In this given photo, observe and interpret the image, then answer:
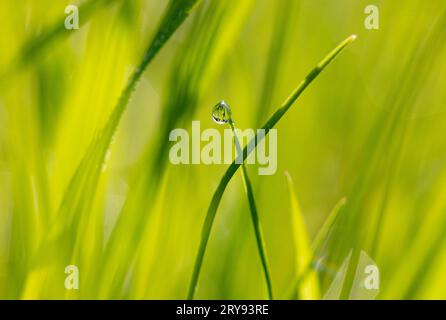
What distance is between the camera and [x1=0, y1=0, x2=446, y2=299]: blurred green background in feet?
1.85

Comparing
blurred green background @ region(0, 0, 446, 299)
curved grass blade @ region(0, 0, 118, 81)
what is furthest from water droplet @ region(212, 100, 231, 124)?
curved grass blade @ region(0, 0, 118, 81)

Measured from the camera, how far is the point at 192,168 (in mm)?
665

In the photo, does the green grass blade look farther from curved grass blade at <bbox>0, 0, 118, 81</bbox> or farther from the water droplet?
curved grass blade at <bbox>0, 0, 118, 81</bbox>

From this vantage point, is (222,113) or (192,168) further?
(192,168)

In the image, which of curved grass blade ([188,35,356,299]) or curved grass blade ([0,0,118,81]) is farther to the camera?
curved grass blade ([0,0,118,81])

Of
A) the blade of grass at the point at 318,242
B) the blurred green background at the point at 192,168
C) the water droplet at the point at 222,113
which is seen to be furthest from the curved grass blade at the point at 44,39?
the blade of grass at the point at 318,242

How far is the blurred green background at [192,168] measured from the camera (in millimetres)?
563

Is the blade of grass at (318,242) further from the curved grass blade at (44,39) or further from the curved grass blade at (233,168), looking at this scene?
the curved grass blade at (44,39)

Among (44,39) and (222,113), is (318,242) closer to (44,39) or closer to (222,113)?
(222,113)

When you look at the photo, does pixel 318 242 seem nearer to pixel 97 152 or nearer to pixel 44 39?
pixel 97 152

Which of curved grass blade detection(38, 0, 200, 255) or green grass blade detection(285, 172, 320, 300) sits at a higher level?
curved grass blade detection(38, 0, 200, 255)

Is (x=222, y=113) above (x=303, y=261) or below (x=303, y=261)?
above

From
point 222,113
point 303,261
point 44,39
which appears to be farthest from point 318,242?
point 44,39

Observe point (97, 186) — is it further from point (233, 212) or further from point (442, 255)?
point (442, 255)
